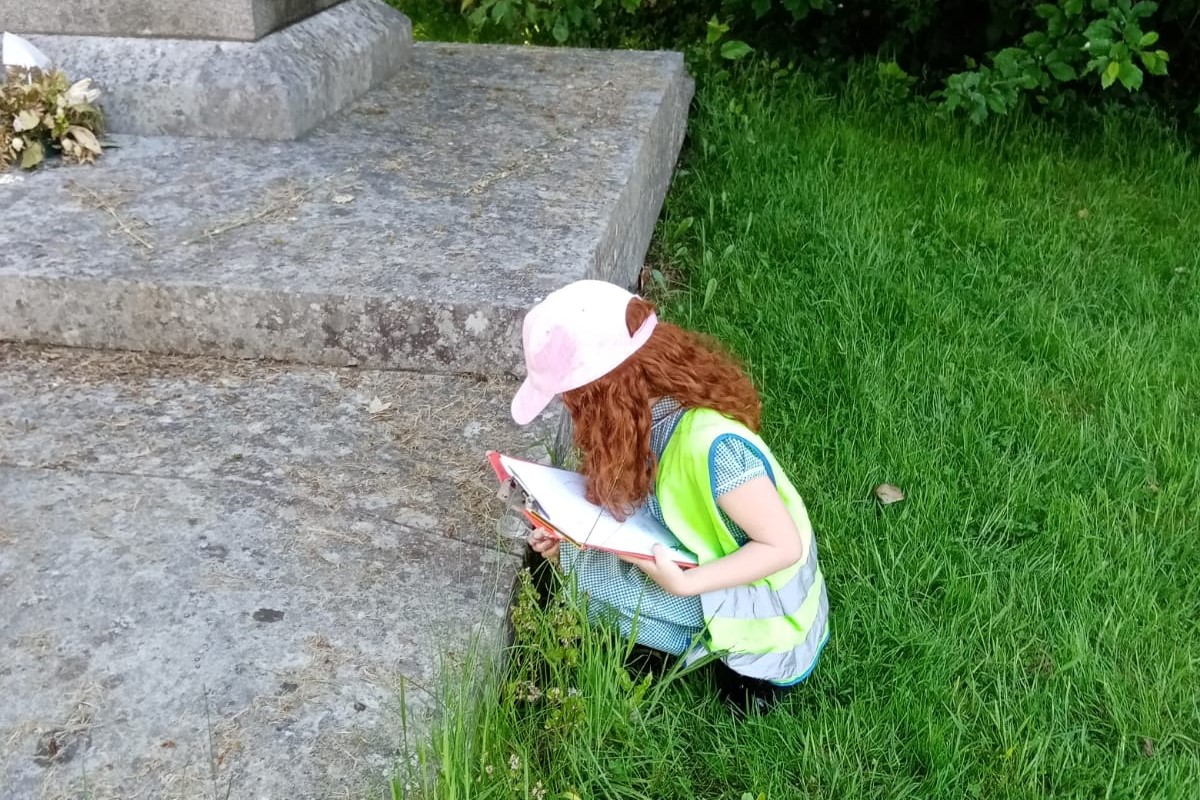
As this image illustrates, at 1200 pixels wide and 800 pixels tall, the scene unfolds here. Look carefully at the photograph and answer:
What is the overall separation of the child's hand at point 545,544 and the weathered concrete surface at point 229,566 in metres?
0.08

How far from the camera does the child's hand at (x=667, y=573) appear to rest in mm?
1849

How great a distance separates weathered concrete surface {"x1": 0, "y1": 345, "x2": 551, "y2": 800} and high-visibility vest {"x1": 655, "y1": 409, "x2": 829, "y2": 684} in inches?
15.7

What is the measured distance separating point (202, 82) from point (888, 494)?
2627 millimetres

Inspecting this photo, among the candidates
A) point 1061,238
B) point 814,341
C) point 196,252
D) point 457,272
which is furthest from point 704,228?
point 196,252

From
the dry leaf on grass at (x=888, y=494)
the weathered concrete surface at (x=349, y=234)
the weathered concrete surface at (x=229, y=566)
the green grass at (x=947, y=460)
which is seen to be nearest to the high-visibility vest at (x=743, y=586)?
the green grass at (x=947, y=460)

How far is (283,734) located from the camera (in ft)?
5.67

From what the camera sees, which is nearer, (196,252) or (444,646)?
(444,646)

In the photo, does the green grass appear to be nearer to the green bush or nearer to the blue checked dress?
the blue checked dress

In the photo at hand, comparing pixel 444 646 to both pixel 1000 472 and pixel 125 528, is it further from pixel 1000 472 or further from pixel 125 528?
pixel 1000 472

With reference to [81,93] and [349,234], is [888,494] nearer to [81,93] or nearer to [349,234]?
[349,234]

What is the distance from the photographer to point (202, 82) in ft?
11.8

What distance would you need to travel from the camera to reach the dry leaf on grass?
8.69 ft

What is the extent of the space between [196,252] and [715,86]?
9.61 ft

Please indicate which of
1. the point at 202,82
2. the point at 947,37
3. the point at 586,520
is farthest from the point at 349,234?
the point at 947,37
